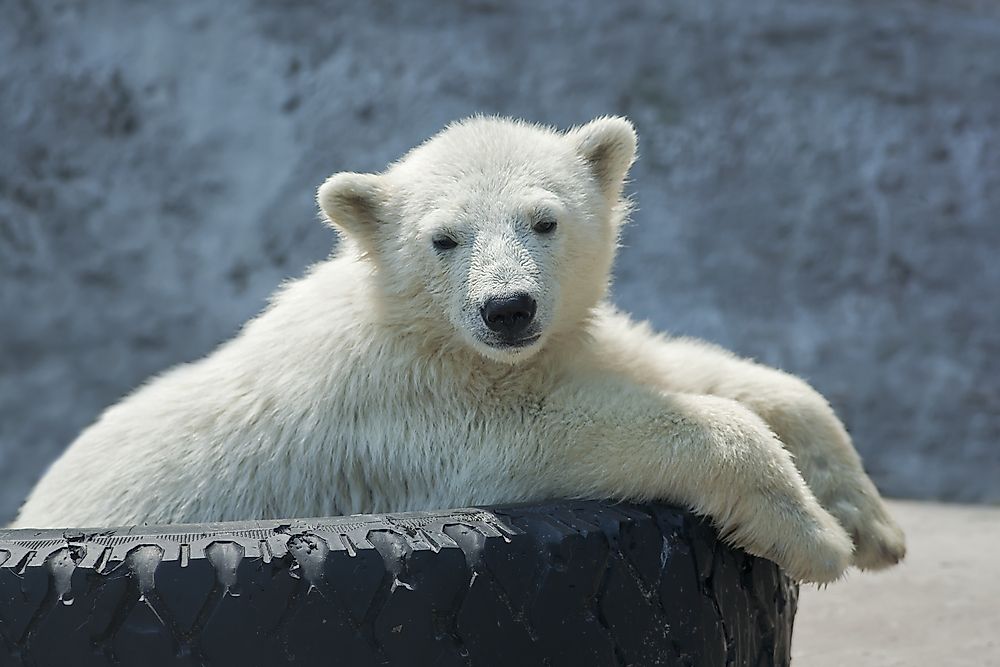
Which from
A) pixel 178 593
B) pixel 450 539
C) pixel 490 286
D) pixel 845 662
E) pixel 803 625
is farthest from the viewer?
pixel 803 625

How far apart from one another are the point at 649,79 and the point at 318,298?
4289 mm

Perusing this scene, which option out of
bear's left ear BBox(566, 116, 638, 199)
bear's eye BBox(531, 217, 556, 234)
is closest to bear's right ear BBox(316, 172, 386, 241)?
bear's eye BBox(531, 217, 556, 234)

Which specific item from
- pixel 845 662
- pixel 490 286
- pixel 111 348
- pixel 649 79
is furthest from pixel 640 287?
pixel 490 286

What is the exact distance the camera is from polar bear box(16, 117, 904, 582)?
7.76 ft

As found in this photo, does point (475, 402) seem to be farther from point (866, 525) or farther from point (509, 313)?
point (866, 525)

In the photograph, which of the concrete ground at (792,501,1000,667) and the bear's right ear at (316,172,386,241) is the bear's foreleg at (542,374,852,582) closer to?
the bear's right ear at (316,172,386,241)

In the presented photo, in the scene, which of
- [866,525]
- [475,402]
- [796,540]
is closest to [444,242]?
[475,402]

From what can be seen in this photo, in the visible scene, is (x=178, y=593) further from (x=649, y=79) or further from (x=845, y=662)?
(x=649, y=79)

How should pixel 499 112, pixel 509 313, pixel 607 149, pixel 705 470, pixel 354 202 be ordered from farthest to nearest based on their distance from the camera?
pixel 499 112, pixel 607 149, pixel 354 202, pixel 509 313, pixel 705 470

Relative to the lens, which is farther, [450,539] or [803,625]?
[803,625]

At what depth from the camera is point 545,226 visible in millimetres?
2701

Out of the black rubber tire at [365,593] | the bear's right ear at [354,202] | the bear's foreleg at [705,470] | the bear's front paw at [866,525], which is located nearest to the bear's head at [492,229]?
the bear's right ear at [354,202]

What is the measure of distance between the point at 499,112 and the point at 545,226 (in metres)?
4.09

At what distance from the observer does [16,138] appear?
22.1 feet
